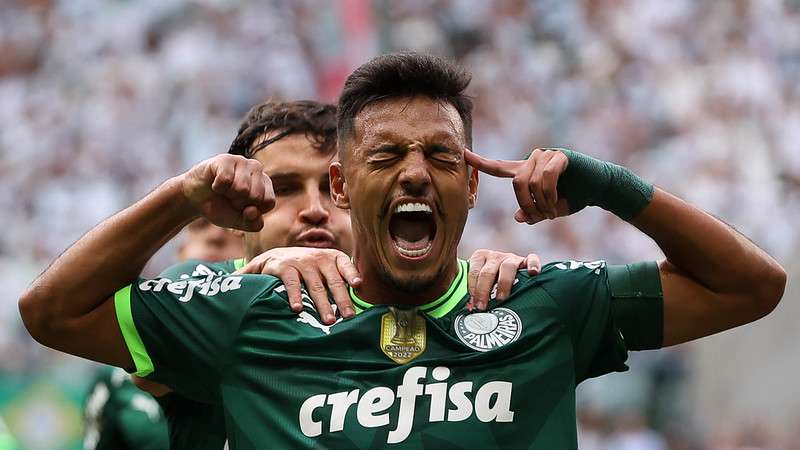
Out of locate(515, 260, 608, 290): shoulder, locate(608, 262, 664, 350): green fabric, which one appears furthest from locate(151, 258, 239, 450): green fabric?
locate(608, 262, 664, 350): green fabric

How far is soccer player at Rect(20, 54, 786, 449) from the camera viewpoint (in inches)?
133

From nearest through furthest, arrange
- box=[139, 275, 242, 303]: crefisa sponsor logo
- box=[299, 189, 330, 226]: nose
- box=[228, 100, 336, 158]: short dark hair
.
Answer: box=[139, 275, 242, 303]: crefisa sponsor logo < box=[299, 189, 330, 226]: nose < box=[228, 100, 336, 158]: short dark hair

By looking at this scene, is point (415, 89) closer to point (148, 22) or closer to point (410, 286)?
point (410, 286)

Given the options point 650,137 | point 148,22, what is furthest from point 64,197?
point 650,137

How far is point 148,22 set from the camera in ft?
47.4

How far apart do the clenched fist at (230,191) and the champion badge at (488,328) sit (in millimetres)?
631

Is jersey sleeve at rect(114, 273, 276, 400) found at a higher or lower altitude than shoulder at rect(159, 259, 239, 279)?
lower

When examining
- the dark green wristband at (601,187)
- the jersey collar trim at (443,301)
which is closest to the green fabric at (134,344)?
the jersey collar trim at (443,301)

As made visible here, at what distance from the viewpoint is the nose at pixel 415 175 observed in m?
3.44

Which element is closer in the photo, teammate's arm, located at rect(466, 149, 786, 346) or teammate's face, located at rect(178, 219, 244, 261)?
teammate's arm, located at rect(466, 149, 786, 346)

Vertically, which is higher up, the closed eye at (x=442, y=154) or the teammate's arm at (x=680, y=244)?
the closed eye at (x=442, y=154)

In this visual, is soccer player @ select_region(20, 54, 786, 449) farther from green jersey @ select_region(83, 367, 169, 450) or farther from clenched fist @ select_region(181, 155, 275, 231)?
green jersey @ select_region(83, 367, 169, 450)

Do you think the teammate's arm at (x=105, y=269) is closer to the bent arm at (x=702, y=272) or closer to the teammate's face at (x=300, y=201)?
the teammate's face at (x=300, y=201)

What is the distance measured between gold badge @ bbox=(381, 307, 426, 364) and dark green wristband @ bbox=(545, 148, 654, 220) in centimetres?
54
